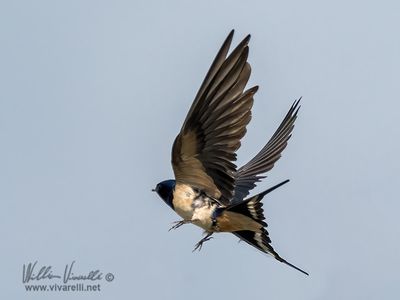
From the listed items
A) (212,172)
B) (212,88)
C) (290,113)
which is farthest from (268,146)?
(212,88)

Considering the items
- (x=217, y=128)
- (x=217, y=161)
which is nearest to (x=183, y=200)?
(x=217, y=161)

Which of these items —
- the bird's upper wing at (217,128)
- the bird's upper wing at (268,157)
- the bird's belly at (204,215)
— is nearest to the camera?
the bird's upper wing at (217,128)

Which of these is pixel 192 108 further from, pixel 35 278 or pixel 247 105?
pixel 35 278

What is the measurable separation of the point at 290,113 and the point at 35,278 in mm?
2649

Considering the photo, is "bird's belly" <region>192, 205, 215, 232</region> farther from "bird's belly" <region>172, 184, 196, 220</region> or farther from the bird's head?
the bird's head

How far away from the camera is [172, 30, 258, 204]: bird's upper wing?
808cm

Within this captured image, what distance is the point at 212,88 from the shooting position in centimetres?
826

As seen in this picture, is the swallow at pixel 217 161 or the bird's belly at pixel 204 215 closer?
the swallow at pixel 217 161

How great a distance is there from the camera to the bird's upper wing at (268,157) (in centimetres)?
1045

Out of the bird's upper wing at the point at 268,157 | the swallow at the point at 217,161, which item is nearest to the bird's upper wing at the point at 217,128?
the swallow at the point at 217,161

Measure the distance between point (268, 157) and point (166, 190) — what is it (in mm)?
1771

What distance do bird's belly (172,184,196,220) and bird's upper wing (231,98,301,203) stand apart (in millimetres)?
1374

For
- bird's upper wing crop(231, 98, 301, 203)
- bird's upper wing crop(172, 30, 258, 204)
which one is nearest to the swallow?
bird's upper wing crop(172, 30, 258, 204)

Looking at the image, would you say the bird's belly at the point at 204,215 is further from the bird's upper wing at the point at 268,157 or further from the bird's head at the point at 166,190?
the bird's upper wing at the point at 268,157
